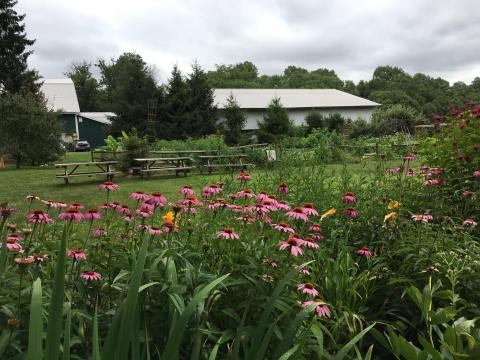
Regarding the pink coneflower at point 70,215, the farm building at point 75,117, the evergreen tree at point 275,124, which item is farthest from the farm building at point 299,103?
the pink coneflower at point 70,215

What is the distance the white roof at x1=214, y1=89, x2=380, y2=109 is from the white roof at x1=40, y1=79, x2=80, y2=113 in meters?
14.2

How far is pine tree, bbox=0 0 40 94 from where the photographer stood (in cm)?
2742

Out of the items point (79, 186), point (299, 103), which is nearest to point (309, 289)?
point (79, 186)

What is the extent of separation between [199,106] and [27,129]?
8890 millimetres

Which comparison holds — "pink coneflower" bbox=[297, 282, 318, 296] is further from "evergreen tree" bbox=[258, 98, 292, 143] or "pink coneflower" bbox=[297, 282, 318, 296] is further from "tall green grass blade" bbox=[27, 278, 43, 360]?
"evergreen tree" bbox=[258, 98, 292, 143]

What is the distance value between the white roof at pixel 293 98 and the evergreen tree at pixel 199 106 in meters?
9.07

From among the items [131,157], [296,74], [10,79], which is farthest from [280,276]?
[296,74]

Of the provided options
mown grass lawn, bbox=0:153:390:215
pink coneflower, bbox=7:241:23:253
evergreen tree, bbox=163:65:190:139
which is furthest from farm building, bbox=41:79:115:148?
pink coneflower, bbox=7:241:23:253

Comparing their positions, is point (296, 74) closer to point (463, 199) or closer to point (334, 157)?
point (334, 157)

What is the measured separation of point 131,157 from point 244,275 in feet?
36.9

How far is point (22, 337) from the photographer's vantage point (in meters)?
1.42

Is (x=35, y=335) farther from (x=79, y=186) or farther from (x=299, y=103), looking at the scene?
(x=299, y=103)

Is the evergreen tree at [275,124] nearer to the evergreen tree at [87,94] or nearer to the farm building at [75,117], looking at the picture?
the farm building at [75,117]

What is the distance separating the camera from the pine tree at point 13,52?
27.4m
